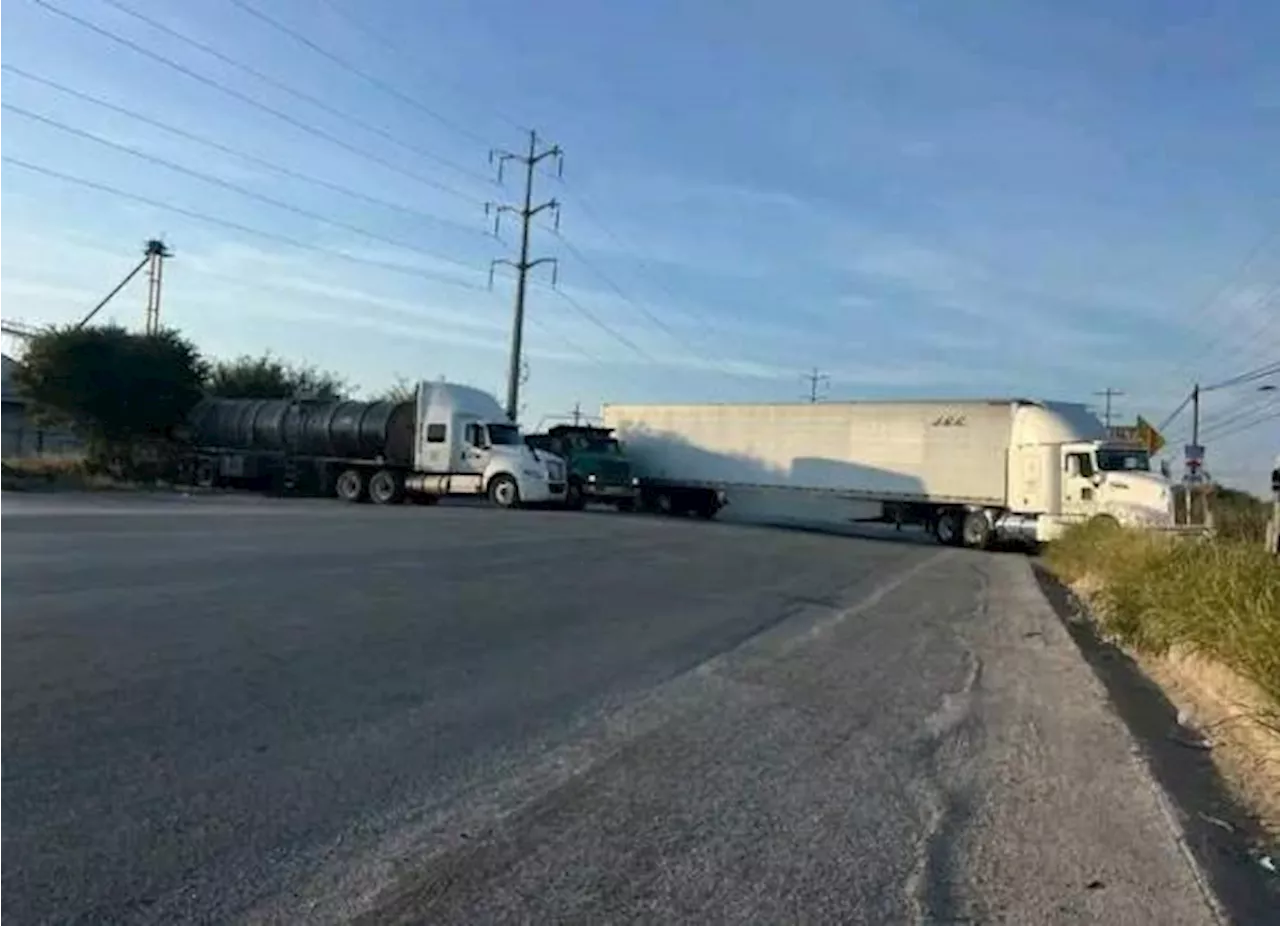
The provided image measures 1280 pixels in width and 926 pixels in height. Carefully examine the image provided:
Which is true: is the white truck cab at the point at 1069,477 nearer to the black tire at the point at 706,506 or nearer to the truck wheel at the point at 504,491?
the black tire at the point at 706,506

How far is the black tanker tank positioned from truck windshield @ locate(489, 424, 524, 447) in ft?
9.57

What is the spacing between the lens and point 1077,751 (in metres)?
8.03

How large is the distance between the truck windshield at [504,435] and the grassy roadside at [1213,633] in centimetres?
2613

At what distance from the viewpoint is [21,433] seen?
63750 millimetres

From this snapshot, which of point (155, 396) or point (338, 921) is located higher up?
point (155, 396)

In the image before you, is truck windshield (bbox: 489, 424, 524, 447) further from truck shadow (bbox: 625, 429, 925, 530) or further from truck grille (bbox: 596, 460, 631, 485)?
truck shadow (bbox: 625, 429, 925, 530)

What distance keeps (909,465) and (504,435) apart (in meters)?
13.3

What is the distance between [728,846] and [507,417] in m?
39.5

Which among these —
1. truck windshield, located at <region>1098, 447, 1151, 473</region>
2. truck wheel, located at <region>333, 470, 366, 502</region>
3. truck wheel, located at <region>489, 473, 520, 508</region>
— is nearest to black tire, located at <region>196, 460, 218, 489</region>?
truck wheel, located at <region>333, 470, 366, 502</region>

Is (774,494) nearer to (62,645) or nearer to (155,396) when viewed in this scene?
(155,396)

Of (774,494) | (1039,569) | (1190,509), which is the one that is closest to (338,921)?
(1039,569)

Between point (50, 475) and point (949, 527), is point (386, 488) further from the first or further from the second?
point (949, 527)

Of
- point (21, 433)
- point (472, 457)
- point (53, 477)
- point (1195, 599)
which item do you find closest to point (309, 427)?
point (472, 457)

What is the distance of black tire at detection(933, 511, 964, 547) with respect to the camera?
131 feet
